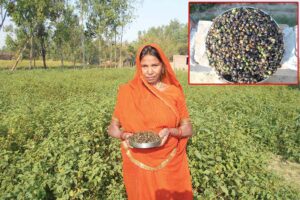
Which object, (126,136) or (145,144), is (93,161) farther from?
(145,144)

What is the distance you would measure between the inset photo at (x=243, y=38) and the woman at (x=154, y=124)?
760 cm

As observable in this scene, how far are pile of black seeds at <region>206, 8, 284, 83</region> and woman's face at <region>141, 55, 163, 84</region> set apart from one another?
7.62m

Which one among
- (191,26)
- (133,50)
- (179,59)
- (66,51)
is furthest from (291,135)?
(133,50)

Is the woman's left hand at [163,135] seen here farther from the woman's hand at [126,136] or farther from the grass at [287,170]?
the grass at [287,170]

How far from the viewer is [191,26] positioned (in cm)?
1112

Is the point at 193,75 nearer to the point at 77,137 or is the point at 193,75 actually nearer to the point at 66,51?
the point at 77,137

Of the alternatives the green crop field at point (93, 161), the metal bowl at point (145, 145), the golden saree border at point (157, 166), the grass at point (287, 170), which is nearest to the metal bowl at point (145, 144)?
the metal bowl at point (145, 145)

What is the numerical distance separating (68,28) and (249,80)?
1365 inches

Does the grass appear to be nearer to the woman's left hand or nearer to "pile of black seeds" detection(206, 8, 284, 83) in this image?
the woman's left hand

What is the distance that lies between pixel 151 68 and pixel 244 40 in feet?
27.1

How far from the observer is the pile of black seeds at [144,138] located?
2.49 m

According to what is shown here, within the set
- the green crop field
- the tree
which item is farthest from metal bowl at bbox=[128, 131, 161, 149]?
the tree

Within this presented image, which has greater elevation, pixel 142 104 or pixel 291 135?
pixel 142 104

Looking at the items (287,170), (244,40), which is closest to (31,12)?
(244,40)
